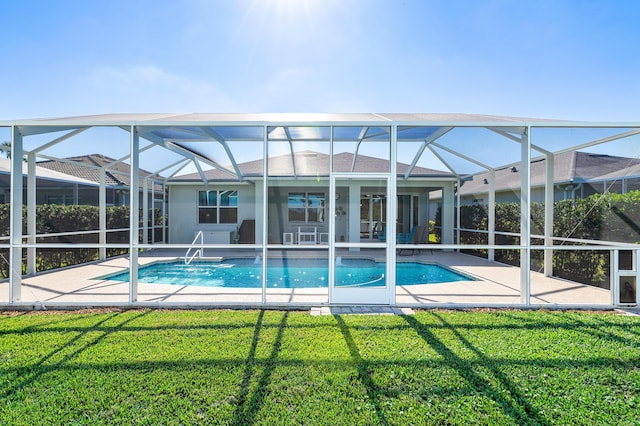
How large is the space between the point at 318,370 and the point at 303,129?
13.7 feet

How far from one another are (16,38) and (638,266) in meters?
14.7

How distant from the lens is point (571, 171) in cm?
998

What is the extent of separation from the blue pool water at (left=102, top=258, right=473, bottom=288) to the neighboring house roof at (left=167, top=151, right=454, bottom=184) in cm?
166

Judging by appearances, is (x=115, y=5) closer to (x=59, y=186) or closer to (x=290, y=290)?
(x=290, y=290)

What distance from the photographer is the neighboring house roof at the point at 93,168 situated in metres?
9.19

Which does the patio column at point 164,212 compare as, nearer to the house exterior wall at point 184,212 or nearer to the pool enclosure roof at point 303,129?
the house exterior wall at point 184,212

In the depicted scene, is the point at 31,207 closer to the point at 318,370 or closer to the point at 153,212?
the point at 153,212

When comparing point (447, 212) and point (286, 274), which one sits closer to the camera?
point (286, 274)

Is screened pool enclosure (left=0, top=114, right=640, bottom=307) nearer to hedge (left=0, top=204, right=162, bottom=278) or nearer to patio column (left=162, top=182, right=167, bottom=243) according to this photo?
hedge (left=0, top=204, right=162, bottom=278)

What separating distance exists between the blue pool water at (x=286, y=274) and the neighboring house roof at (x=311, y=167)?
1.66 m

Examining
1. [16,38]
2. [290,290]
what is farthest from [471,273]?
[16,38]

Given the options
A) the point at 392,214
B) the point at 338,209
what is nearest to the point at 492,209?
the point at 392,214

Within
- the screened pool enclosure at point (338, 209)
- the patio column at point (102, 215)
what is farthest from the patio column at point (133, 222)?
the patio column at point (102, 215)

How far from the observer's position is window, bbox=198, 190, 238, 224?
13.1 meters
